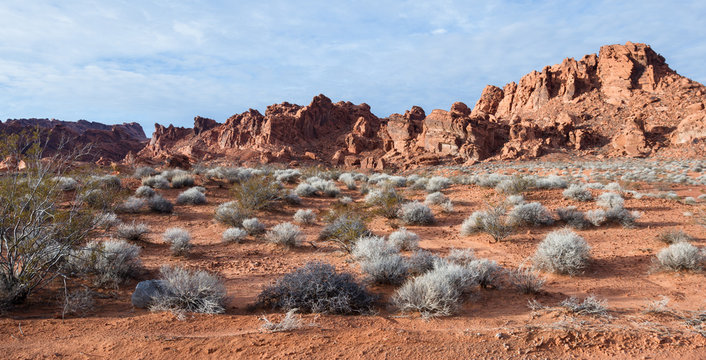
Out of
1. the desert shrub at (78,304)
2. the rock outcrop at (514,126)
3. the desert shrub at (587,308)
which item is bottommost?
the desert shrub at (78,304)

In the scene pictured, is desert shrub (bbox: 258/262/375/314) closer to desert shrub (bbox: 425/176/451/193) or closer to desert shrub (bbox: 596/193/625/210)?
desert shrub (bbox: 596/193/625/210)

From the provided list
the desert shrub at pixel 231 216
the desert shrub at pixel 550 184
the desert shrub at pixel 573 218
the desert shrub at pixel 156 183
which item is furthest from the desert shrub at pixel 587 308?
the desert shrub at pixel 156 183

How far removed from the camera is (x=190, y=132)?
82.8 meters

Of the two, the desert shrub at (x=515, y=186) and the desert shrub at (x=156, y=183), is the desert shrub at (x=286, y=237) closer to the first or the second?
the desert shrub at (x=515, y=186)

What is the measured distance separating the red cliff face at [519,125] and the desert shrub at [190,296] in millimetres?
37669

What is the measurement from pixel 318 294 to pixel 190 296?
1.75 m

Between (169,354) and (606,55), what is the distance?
7597 cm

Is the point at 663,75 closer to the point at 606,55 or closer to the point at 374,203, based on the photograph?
the point at 606,55

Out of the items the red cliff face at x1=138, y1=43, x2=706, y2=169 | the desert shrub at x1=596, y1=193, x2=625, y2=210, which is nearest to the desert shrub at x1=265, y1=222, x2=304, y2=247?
the desert shrub at x1=596, y1=193, x2=625, y2=210

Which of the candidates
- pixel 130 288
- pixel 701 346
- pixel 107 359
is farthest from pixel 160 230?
pixel 701 346

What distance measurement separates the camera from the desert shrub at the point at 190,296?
4555mm

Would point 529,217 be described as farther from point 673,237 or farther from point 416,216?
point 416,216

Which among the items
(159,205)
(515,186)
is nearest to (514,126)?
(515,186)

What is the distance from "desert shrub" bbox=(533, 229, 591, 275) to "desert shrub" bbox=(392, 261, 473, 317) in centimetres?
244
